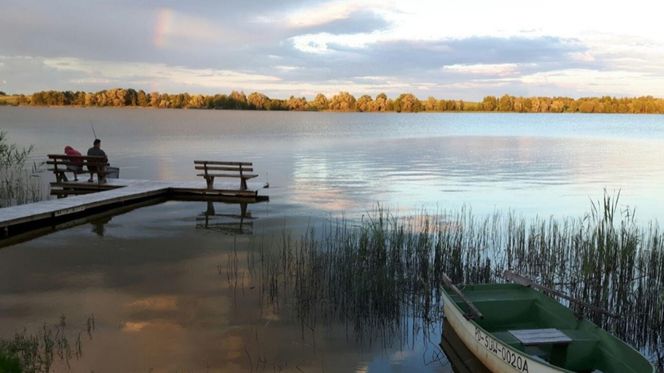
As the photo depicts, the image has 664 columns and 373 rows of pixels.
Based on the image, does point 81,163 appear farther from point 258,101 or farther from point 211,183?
point 258,101

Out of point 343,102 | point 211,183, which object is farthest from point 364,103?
point 211,183

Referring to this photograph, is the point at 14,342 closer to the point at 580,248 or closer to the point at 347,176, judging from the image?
the point at 580,248

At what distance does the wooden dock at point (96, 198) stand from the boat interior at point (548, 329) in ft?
35.2

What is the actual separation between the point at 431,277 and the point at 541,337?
3.60 meters

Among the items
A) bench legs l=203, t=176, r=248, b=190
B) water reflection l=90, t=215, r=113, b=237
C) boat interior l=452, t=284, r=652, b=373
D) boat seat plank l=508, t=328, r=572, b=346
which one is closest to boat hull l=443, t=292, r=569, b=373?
boat interior l=452, t=284, r=652, b=373

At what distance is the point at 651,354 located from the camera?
7578 mm

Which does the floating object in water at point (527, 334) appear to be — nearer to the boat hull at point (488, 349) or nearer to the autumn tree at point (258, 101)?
the boat hull at point (488, 349)

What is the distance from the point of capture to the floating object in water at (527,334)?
19.7 ft

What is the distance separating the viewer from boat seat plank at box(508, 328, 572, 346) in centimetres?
642

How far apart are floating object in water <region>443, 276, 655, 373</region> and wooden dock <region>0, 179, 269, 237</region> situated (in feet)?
34.3

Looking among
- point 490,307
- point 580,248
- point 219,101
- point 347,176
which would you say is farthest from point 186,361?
point 219,101

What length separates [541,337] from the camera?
6578 mm

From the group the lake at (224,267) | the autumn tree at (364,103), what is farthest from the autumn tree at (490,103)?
the lake at (224,267)

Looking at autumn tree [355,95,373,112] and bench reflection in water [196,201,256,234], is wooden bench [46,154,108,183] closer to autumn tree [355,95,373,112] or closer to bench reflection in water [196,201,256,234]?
bench reflection in water [196,201,256,234]
